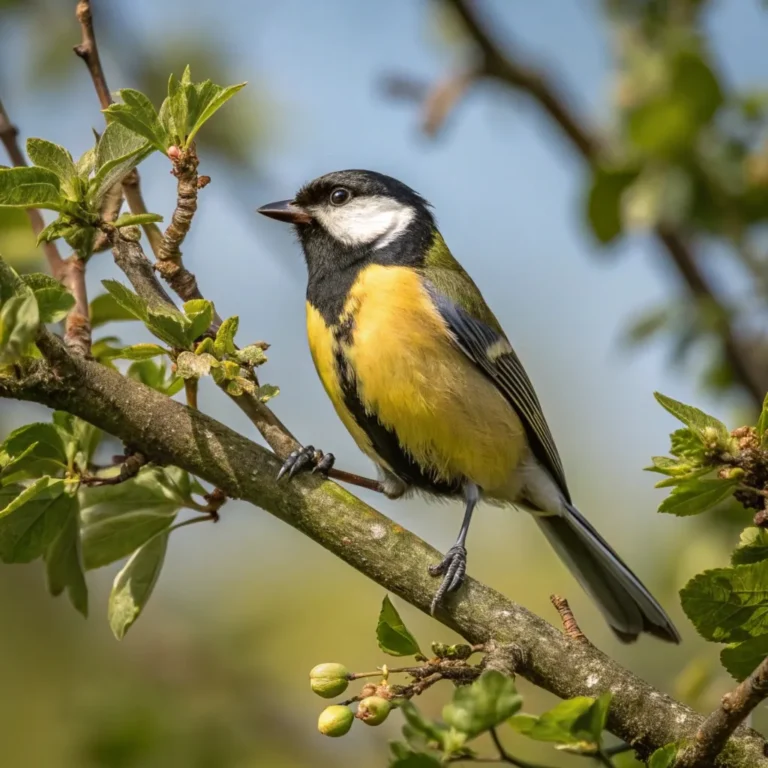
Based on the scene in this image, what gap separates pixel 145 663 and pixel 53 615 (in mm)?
2547

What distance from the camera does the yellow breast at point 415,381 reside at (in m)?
3.05

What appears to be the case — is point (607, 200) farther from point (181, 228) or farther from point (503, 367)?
point (181, 228)

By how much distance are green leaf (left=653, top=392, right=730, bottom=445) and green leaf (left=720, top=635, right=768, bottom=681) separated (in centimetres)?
34

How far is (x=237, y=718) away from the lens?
3123 millimetres

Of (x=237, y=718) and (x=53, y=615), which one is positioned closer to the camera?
(x=237, y=718)

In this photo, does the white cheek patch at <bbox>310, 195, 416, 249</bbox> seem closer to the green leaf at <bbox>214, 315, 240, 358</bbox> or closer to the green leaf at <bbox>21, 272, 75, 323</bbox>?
the green leaf at <bbox>214, 315, 240, 358</bbox>

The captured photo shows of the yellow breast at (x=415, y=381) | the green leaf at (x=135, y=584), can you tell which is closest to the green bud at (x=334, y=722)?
the green leaf at (x=135, y=584)

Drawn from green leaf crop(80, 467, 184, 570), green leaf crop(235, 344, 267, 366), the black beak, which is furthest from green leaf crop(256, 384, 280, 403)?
the black beak

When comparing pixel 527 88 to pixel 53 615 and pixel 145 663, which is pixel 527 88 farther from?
pixel 53 615

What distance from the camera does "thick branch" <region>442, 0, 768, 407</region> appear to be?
3.12 metres

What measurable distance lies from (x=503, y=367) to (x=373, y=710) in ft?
6.72

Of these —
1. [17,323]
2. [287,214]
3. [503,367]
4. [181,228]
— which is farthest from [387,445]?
[17,323]

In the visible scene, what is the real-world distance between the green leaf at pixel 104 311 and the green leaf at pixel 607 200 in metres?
1.50

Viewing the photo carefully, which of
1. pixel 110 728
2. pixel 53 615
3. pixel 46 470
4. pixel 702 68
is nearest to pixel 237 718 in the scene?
pixel 110 728
